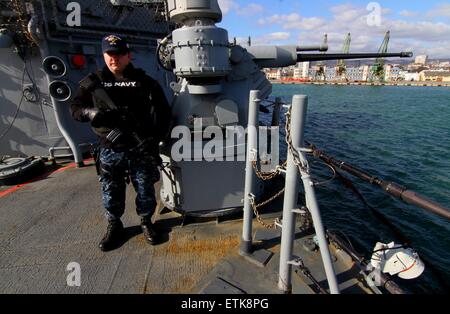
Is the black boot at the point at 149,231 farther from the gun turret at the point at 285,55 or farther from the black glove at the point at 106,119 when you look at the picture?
the gun turret at the point at 285,55

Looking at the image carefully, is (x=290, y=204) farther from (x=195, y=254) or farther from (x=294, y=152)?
(x=195, y=254)

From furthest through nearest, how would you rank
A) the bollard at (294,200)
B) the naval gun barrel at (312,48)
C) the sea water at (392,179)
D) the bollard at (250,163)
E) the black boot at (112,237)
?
the sea water at (392,179) < the naval gun barrel at (312,48) < the black boot at (112,237) < the bollard at (250,163) < the bollard at (294,200)

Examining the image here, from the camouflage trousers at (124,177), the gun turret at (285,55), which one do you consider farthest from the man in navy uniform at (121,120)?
the gun turret at (285,55)

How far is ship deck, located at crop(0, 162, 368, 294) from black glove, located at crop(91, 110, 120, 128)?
1411 millimetres

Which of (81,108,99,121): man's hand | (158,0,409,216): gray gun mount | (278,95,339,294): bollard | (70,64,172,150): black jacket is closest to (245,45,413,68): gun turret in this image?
(158,0,409,216): gray gun mount

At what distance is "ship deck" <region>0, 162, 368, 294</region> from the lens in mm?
2412

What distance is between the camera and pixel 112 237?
120 inches

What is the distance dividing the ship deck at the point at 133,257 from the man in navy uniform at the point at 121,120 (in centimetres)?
28

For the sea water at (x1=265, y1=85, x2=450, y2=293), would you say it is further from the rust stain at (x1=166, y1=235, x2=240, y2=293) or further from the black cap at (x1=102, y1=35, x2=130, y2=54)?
the black cap at (x1=102, y1=35, x2=130, y2=54)

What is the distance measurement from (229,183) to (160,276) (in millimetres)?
1309

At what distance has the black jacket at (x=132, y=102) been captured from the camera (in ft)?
8.87
